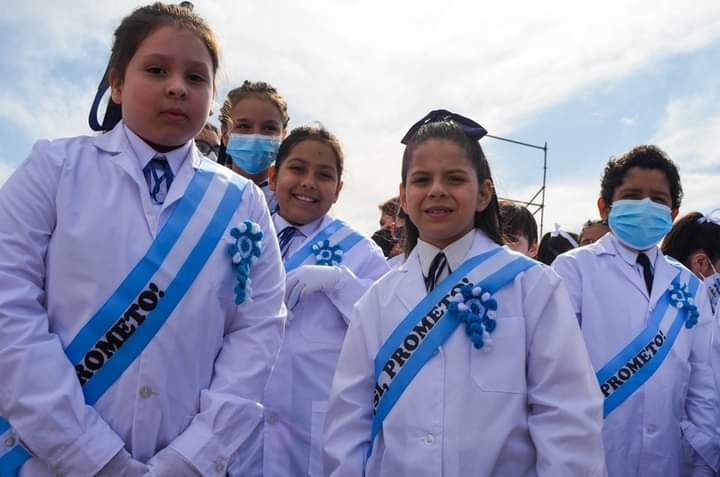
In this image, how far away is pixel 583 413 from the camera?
7.43 ft

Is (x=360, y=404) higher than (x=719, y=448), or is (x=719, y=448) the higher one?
(x=360, y=404)

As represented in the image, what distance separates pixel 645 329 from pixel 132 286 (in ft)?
9.87

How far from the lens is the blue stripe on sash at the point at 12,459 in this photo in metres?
1.99

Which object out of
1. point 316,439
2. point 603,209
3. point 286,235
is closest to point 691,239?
point 603,209

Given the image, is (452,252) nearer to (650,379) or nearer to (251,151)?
(650,379)

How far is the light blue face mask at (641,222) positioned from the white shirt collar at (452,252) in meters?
1.75

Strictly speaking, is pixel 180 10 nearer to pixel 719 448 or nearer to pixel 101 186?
pixel 101 186

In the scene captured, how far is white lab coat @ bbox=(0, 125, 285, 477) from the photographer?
→ 1.93m

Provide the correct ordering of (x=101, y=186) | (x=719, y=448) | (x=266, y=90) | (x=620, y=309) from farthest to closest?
(x=266, y=90) < (x=620, y=309) < (x=719, y=448) < (x=101, y=186)

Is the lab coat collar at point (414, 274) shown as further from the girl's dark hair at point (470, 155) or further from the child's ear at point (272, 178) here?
the child's ear at point (272, 178)

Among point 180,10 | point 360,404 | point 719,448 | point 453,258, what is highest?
point 180,10

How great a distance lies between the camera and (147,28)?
2.48 metres

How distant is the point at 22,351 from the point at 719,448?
11.9 ft

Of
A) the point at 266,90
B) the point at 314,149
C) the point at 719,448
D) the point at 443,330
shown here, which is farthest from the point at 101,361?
the point at 719,448
